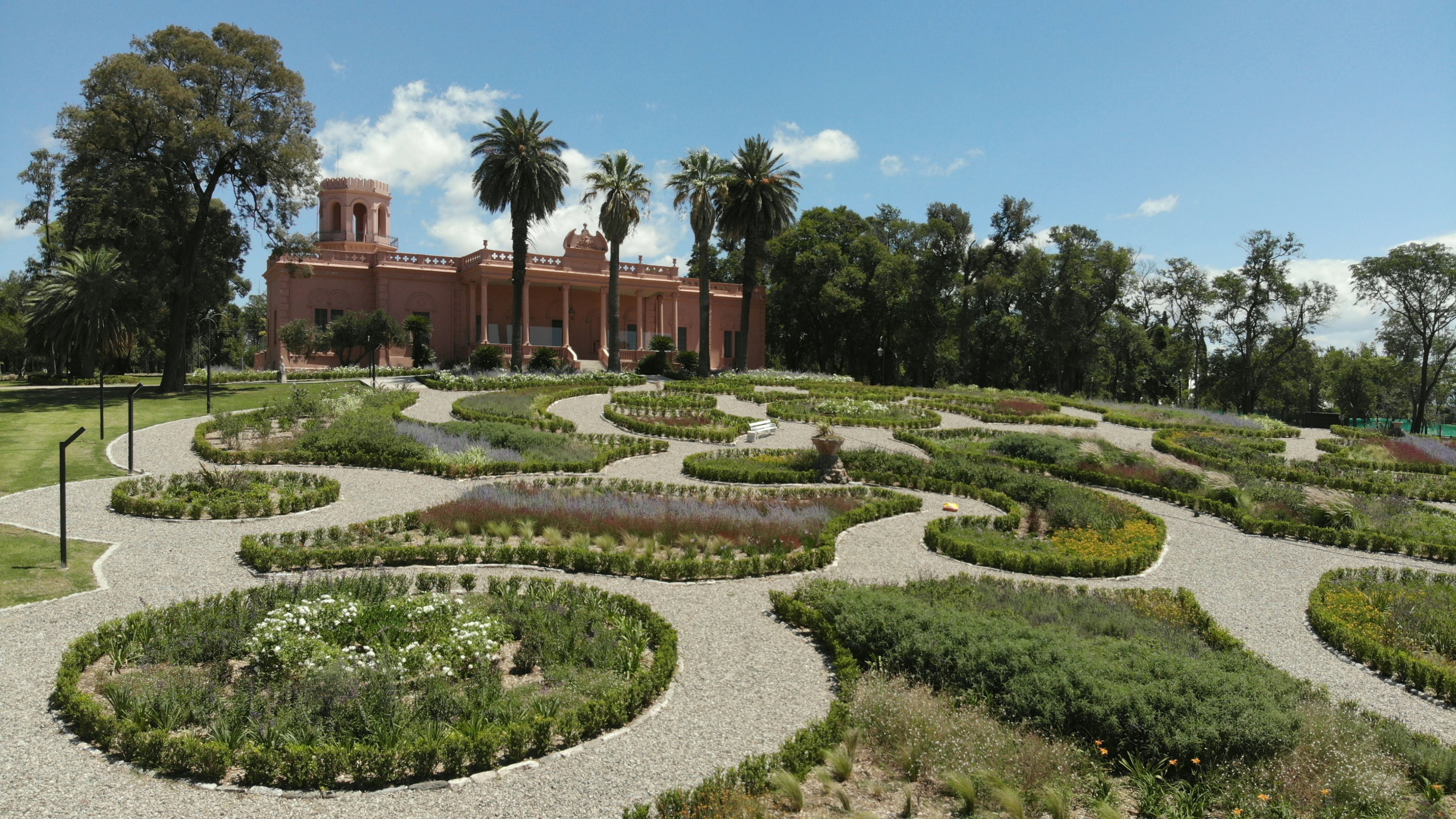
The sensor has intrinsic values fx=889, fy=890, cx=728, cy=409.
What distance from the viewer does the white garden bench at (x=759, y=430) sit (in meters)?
22.9

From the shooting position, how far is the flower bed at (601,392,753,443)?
22984 millimetres

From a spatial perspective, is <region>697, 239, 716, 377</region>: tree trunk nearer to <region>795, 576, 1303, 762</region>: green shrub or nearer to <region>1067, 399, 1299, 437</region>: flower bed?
<region>1067, 399, 1299, 437</region>: flower bed

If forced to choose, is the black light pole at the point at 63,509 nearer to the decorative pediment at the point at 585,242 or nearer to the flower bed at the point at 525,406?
the flower bed at the point at 525,406

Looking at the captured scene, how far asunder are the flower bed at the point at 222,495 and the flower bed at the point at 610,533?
1858 millimetres

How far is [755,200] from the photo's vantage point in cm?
4322

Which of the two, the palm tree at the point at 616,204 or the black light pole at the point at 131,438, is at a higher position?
the palm tree at the point at 616,204

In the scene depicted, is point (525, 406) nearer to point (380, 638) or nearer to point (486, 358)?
point (486, 358)

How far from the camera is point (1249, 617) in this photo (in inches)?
410

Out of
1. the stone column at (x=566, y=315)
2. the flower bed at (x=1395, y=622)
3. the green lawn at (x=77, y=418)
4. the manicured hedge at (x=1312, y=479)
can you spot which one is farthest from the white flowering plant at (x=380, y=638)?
the stone column at (x=566, y=315)

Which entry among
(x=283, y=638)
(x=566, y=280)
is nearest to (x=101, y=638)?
(x=283, y=638)

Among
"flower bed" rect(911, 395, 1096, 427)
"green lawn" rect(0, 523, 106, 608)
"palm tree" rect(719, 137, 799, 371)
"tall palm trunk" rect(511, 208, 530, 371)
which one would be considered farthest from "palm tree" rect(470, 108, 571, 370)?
"green lawn" rect(0, 523, 106, 608)

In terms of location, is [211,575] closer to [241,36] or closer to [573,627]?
[573,627]

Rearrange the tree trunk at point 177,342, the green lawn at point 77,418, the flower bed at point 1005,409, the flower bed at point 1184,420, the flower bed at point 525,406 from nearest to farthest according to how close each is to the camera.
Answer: the green lawn at point 77,418
the flower bed at point 525,406
the flower bed at point 1005,409
the flower bed at point 1184,420
the tree trunk at point 177,342

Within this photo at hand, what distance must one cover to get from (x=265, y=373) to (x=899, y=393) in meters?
25.5
